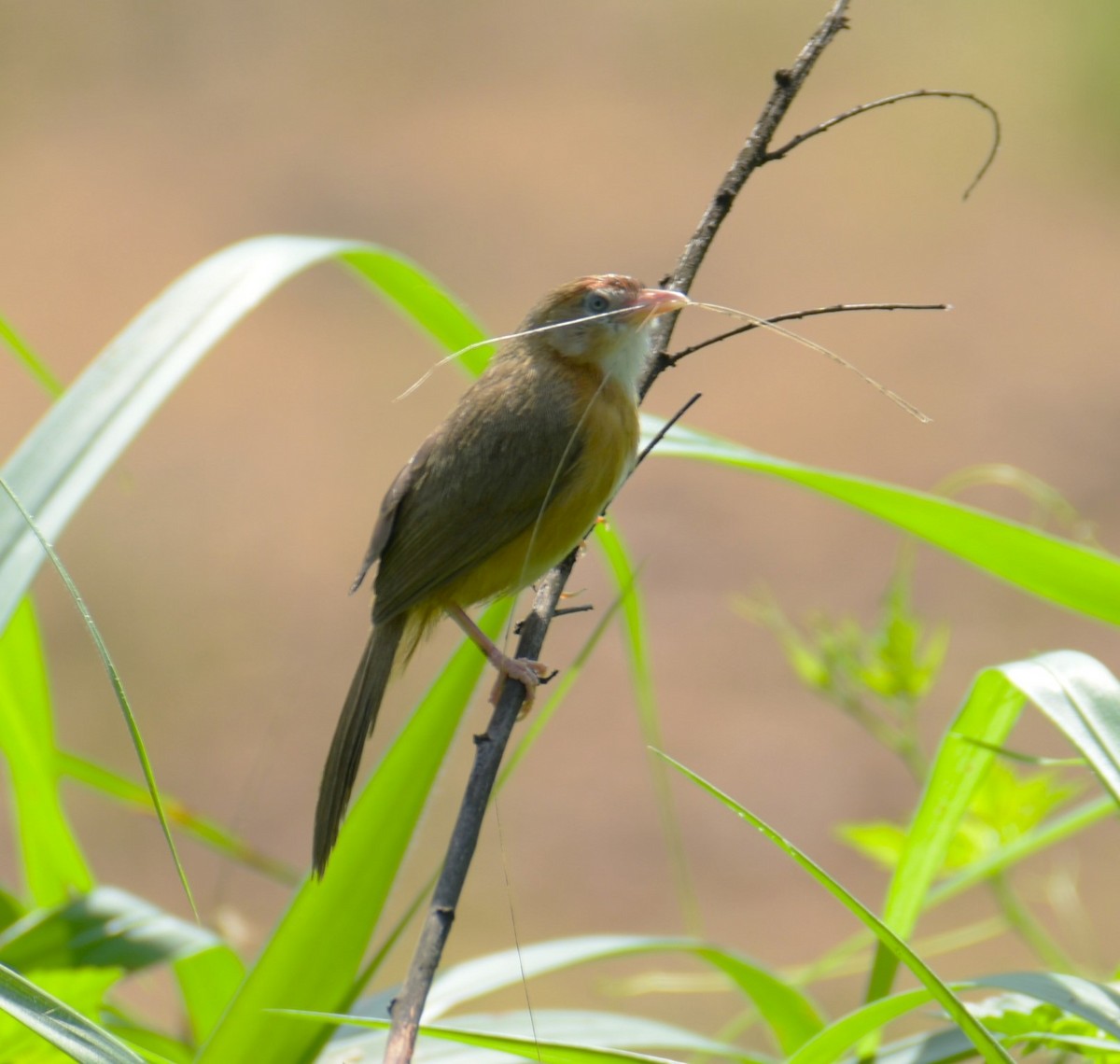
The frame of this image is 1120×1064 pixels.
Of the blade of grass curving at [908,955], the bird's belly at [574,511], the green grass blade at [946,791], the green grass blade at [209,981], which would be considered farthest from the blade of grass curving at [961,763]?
the green grass blade at [209,981]

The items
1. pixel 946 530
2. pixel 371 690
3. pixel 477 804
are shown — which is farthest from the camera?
pixel 371 690

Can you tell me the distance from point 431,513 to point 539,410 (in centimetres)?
26

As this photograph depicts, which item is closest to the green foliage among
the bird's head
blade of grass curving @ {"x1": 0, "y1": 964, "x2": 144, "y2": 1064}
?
blade of grass curving @ {"x1": 0, "y1": 964, "x2": 144, "y2": 1064}

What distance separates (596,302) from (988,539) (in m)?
0.92

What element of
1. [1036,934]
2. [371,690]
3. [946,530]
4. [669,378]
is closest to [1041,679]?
[946,530]

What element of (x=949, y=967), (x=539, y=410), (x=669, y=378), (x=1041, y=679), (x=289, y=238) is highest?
(x=289, y=238)

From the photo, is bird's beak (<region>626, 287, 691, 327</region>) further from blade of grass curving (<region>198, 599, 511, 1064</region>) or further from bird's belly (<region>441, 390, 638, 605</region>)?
blade of grass curving (<region>198, 599, 511, 1064</region>)

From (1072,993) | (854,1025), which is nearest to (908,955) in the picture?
(854,1025)

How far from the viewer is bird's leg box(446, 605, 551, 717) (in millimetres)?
1649

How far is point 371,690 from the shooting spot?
189 centimetres

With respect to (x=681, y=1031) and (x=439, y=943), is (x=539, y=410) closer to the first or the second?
(x=681, y=1031)

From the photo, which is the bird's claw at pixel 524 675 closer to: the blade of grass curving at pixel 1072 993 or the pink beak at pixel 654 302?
the pink beak at pixel 654 302

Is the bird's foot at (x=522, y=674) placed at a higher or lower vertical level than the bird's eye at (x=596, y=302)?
lower

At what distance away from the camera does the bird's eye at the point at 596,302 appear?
7.17 ft
